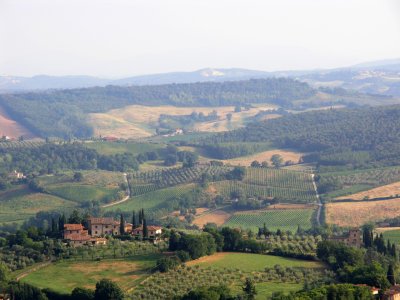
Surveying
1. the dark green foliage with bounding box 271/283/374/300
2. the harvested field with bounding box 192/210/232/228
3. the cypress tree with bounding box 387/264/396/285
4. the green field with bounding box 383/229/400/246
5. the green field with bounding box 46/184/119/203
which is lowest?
the harvested field with bounding box 192/210/232/228

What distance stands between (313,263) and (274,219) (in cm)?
4182

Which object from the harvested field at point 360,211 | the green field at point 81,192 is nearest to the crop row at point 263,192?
the harvested field at point 360,211

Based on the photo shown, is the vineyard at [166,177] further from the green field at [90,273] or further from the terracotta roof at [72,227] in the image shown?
the green field at [90,273]

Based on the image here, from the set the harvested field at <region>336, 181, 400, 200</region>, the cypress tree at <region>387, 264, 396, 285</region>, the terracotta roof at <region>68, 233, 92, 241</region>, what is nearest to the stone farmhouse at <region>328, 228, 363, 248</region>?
the cypress tree at <region>387, 264, 396, 285</region>

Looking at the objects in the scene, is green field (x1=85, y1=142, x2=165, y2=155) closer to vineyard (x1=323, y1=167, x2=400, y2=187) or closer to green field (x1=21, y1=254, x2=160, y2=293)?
vineyard (x1=323, y1=167, x2=400, y2=187)

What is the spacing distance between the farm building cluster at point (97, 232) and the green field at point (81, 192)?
44908mm

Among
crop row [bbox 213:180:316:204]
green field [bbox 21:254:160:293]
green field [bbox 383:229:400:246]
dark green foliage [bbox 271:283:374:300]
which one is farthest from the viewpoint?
crop row [bbox 213:180:316:204]

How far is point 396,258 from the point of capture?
73000 millimetres

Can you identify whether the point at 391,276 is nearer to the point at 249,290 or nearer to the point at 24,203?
the point at 249,290

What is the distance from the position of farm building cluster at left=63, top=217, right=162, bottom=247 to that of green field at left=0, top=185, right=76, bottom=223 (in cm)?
3597

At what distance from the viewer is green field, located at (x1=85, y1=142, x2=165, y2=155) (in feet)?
586

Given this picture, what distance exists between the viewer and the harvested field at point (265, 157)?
165500 millimetres

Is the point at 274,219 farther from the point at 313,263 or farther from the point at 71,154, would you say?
the point at 71,154

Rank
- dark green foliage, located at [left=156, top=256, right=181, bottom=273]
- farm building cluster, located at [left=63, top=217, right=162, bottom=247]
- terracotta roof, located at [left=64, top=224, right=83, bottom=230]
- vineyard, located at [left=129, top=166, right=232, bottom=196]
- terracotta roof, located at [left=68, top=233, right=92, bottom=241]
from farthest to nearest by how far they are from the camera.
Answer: vineyard, located at [left=129, top=166, right=232, bottom=196] < terracotta roof, located at [left=64, top=224, right=83, bottom=230] < terracotta roof, located at [left=68, top=233, right=92, bottom=241] < farm building cluster, located at [left=63, top=217, right=162, bottom=247] < dark green foliage, located at [left=156, top=256, right=181, bottom=273]
